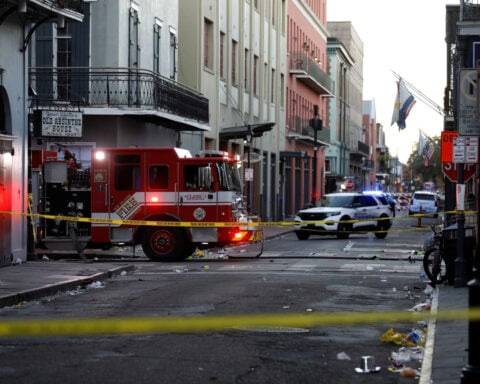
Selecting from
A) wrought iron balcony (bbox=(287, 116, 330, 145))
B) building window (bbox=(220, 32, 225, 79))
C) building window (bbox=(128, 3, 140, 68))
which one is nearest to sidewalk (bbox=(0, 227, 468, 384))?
building window (bbox=(128, 3, 140, 68))

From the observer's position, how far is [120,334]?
11.1m

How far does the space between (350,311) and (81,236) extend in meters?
12.5

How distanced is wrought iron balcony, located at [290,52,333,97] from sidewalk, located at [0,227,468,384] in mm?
40767

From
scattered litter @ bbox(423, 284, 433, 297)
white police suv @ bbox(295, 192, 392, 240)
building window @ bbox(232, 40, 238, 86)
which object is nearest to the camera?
scattered litter @ bbox(423, 284, 433, 297)

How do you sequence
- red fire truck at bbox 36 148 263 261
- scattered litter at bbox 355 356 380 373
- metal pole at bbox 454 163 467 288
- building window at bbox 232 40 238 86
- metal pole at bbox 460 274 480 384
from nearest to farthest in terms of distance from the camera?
metal pole at bbox 460 274 480 384 < scattered litter at bbox 355 356 380 373 < metal pole at bbox 454 163 467 288 < red fire truck at bbox 36 148 263 261 < building window at bbox 232 40 238 86

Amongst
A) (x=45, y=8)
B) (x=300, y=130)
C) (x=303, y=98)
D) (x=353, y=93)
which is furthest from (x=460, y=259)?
(x=353, y=93)

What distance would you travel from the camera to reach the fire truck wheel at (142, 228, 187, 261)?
24375 mm

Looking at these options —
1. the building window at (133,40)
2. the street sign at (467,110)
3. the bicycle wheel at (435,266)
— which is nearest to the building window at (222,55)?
the building window at (133,40)

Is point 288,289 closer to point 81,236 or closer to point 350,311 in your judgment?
point 350,311

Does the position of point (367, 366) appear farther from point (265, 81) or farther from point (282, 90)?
point (282, 90)

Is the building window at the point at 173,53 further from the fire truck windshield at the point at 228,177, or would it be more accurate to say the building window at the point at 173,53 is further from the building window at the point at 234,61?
the fire truck windshield at the point at 228,177

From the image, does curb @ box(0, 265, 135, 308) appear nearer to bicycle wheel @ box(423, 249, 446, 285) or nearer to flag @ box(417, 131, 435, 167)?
bicycle wheel @ box(423, 249, 446, 285)

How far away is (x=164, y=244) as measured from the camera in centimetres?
2441

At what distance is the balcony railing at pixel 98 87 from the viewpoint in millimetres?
29000
